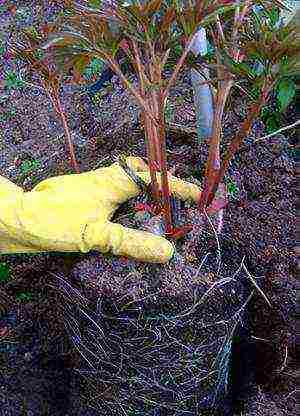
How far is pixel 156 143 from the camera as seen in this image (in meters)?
1.55

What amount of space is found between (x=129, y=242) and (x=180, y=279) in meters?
0.16

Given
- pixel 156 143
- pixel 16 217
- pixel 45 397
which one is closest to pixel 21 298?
pixel 45 397

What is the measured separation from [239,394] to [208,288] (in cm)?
47

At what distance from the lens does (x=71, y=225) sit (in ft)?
4.87

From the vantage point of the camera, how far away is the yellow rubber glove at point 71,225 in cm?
146

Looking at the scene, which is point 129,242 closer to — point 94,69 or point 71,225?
point 71,225

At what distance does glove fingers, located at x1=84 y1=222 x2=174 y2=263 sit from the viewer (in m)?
1.45

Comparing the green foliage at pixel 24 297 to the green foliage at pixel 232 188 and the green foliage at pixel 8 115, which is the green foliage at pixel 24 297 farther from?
the green foliage at pixel 8 115

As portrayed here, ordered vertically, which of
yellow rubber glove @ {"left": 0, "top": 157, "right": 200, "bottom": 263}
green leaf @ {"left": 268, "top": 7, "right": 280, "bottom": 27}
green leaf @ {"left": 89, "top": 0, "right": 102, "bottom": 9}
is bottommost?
yellow rubber glove @ {"left": 0, "top": 157, "right": 200, "bottom": 263}

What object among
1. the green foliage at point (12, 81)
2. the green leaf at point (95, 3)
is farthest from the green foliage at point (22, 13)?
the green leaf at point (95, 3)

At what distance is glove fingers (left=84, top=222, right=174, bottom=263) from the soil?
6 centimetres

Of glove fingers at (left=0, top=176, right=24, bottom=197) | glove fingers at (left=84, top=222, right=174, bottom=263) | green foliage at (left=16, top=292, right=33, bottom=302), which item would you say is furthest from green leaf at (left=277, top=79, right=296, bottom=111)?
green foliage at (left=16, top=292, right=33, bottom=302)

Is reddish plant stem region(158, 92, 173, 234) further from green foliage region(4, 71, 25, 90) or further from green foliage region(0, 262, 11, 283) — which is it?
green foliage region(4, 71, 25, 90)

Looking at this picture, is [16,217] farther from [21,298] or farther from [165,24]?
[21,298]
